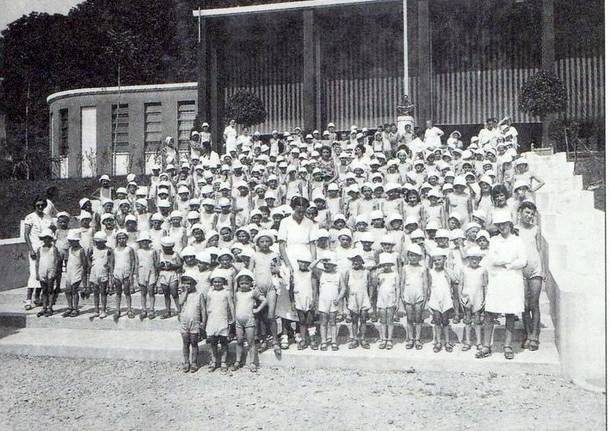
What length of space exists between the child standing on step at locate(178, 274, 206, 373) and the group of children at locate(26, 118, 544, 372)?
13 millimetres

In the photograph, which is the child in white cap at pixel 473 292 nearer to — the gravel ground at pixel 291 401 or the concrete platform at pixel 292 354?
the concrete platform at pixel 292 354

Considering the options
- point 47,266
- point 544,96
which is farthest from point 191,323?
point 544,96

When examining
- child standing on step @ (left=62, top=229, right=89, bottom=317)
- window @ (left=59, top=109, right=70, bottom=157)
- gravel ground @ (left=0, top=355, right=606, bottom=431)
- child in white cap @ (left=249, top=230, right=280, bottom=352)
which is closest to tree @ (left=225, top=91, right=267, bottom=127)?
window @ (left=59, top=109, right=70, bottom=157)

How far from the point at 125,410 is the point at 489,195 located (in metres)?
5.68

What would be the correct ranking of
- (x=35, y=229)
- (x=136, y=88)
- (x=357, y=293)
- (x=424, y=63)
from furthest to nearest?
(x=136, y=88) < (x=424, y=63) < (x=35, y=229) < (x=357, y=293)

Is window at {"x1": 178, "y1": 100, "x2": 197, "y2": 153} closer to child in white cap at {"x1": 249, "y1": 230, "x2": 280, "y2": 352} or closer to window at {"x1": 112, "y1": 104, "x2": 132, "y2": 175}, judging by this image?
window at {"x1": 112, "y1": 104, "x2": 132, "y2": 175}

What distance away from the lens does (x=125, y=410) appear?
6227mm

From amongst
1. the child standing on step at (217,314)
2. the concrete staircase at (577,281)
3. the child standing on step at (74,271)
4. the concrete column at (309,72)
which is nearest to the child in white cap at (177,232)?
the child standing on step at (74,271)

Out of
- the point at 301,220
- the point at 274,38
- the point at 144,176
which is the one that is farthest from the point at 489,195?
the point at 144,176

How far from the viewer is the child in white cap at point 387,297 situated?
7.31 metres

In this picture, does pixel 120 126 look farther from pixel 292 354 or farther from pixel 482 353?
pixel 482 353

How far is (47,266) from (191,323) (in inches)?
120

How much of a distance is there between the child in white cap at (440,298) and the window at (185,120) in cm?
1666

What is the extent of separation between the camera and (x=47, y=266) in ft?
29.6
